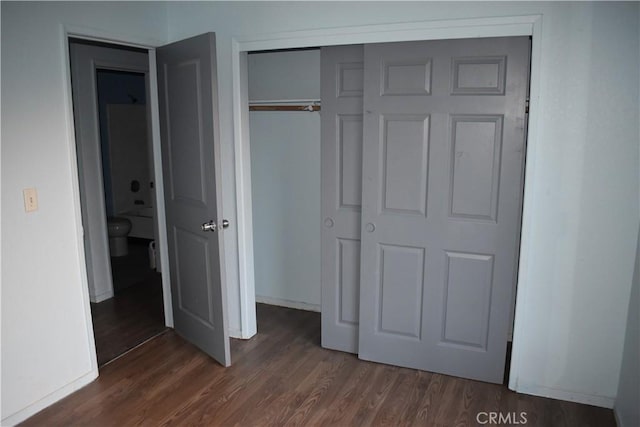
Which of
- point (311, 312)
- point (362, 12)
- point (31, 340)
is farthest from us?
point (311, 312)

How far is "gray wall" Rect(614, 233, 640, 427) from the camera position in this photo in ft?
7.45

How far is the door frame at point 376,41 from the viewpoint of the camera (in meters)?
2.51

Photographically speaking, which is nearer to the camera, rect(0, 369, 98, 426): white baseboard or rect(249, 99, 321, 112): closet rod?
rect(0, 369, 98, 426): white baseboard

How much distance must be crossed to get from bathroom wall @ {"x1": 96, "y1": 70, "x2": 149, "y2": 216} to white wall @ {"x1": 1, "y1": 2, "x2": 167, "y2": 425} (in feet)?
10.8

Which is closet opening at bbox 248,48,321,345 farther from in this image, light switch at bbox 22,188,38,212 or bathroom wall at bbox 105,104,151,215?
bathroom wall at bbox 105,104,151,215

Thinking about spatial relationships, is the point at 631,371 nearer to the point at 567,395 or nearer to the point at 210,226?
the point at 567,395

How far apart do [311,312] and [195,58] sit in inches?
81.6

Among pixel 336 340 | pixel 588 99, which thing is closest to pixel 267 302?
pixel 336 340

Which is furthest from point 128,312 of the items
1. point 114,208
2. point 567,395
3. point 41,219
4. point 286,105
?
point 567,395

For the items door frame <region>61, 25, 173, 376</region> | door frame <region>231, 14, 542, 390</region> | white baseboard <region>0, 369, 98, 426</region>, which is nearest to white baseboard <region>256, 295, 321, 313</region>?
door frame <region>231, 14, 542, 390</region>

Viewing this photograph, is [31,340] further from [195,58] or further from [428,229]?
[428,229]

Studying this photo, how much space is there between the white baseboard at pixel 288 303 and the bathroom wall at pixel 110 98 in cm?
272

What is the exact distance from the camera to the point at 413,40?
8.88 feet

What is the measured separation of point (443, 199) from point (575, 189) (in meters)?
0.66
